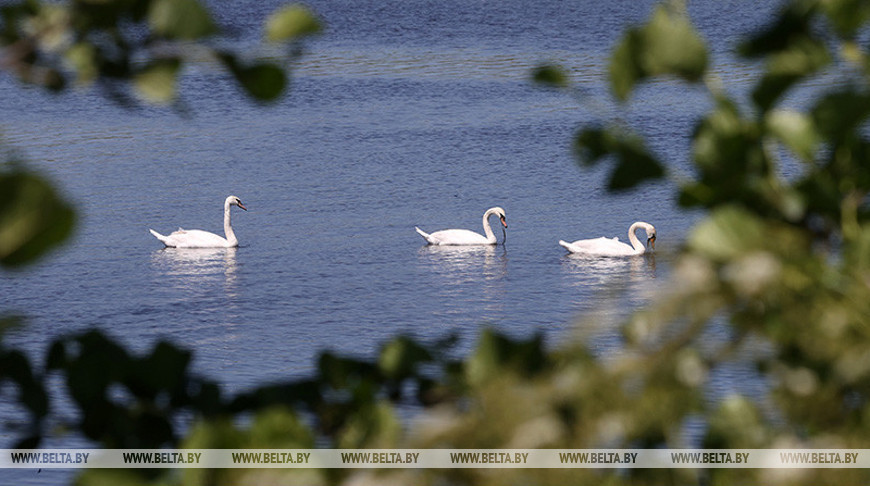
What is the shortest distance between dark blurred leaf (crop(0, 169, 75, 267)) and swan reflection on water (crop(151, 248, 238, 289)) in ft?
41.3

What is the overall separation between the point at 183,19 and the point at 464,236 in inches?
Result: 563

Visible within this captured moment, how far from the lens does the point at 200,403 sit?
1.62 metres

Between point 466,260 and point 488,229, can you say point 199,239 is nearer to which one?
point 466,260

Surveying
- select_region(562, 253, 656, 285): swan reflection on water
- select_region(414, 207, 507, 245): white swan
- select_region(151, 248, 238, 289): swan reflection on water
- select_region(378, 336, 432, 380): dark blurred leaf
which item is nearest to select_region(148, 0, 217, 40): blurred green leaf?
select_region(378, 336, 432, 380): dark blurred leaf

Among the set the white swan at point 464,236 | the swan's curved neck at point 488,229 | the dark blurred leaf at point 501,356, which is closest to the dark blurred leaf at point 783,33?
the dark blurred leaf at point 501,356

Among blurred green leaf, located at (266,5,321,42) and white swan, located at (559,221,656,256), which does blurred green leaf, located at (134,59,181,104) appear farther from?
white swan, located at (559,221,656,256)

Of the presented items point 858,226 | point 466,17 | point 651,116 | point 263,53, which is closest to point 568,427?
point 858,226

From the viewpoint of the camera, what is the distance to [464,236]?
616 inches

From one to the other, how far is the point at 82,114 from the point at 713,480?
2413 centimetres

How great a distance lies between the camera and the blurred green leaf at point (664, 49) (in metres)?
1.24

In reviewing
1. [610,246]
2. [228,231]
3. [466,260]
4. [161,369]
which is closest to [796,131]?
[161,369]

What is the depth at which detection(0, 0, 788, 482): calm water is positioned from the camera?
11.8 meters

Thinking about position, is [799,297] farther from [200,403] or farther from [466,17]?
[466,17]

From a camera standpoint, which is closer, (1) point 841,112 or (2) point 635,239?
(1) point 841,112
